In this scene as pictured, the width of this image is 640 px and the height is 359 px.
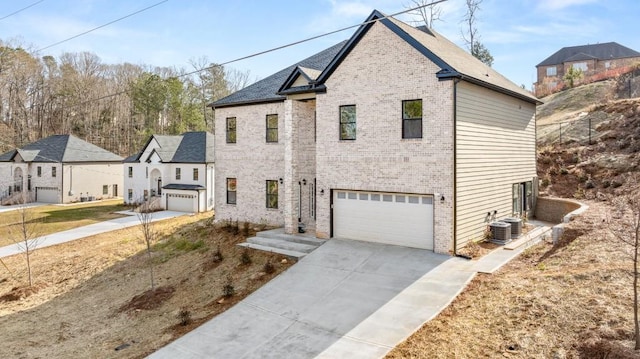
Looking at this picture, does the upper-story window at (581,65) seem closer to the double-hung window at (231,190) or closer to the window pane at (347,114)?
the window pane at (347,114)

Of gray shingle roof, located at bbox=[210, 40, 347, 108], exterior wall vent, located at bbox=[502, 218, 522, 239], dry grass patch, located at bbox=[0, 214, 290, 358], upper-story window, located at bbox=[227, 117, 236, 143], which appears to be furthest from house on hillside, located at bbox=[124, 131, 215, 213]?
exterior wall vent, located at bbox=[502, 218, 522, 239]

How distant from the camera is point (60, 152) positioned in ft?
138

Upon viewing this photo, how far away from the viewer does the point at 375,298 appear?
34.1 feet

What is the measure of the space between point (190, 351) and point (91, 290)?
28.6 feet

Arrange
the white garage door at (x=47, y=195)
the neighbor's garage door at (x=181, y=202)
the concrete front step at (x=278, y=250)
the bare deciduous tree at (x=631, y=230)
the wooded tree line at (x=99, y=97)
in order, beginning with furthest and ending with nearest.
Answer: the wooded tree line at (x=99, y=97), the white garage door at (x=47, y=195), the neighbor's garage door at (x=181, y=202), the concrete front step at (x=278, y=250), the bare deciduous tree at (x=631, y=230)

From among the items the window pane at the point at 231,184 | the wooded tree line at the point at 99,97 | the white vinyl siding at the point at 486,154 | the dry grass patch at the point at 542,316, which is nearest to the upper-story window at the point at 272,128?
the window pane at the point at 231,184

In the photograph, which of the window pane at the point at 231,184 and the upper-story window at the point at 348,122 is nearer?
the upper-story window at the point at 348,122

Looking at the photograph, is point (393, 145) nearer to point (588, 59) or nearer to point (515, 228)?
point (515, 228)

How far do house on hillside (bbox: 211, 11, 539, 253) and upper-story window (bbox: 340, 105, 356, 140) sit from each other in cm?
4

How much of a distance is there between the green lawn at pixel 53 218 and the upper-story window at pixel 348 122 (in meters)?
18.6

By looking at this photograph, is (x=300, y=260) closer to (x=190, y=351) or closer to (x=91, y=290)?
(x=190, y=351)

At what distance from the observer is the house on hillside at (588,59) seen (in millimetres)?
53719

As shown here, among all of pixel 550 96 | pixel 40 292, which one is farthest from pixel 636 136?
pixel 40 292

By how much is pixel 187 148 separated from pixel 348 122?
23.6 metres
